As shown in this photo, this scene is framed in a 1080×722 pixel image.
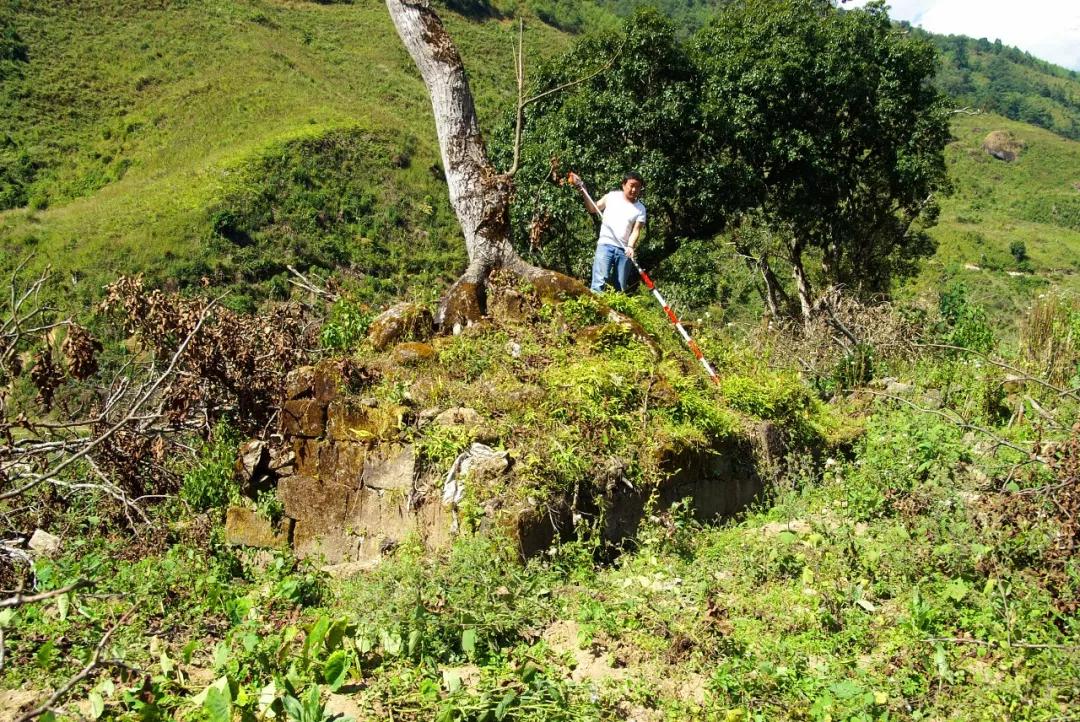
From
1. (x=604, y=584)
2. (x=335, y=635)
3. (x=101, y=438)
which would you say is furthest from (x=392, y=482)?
(x=101, y=438)

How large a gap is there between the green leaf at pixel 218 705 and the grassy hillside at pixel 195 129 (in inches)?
1144

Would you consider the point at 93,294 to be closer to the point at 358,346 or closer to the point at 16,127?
the point at 16,127

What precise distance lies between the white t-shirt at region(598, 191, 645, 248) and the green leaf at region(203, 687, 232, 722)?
5.00m

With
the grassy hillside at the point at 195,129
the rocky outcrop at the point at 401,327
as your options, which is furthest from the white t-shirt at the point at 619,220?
the grassy hillside at the point at 195,129

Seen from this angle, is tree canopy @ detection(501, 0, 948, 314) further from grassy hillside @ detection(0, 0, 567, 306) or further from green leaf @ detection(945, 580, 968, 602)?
grassy hillside @ detection(0, 0, 567, 306)

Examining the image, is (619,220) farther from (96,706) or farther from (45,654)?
(96,706)

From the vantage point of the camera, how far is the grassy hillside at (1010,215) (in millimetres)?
37812

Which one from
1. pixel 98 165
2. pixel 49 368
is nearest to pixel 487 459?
pixel 49 368

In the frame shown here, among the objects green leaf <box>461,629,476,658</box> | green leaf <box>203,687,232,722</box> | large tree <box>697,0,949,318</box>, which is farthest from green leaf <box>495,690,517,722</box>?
large tree <box>697,0,949,318</box>

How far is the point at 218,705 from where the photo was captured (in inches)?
126

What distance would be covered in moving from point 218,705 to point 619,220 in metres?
5.12

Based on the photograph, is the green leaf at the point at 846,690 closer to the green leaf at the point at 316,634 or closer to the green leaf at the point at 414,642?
the green leaf at the point at 414,642

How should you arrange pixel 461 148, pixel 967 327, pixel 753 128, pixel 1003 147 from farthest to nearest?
pixel 1003 147, pixel 753 128, pixel 967 327, pixel 461 148

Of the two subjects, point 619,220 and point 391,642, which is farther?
point 619,220
